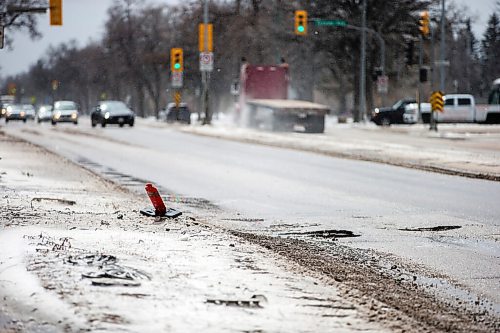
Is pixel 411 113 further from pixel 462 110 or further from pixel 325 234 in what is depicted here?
pixel 325 234

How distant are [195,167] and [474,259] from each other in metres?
13.4

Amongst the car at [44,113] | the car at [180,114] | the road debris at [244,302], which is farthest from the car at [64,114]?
the road debris at [244,302]

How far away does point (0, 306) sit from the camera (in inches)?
247

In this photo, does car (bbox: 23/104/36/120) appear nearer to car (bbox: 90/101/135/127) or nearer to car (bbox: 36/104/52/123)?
car (bbox: 36/104/52/123)

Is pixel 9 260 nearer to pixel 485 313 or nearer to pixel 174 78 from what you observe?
pixel 485 313

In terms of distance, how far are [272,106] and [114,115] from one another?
1464 centimetres

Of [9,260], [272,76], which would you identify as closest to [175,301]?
[9,260]

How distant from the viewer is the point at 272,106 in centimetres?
4353

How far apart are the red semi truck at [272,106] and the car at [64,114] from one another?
20.2 m

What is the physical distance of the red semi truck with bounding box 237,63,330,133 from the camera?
43812 mm

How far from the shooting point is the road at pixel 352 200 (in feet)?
32.1

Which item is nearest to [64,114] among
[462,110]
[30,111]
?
[30,111]

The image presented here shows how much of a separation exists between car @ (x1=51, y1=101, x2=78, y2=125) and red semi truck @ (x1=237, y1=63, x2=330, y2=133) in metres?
20.2

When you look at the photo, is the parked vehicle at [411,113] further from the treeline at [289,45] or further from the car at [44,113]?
the car at [44,113]
